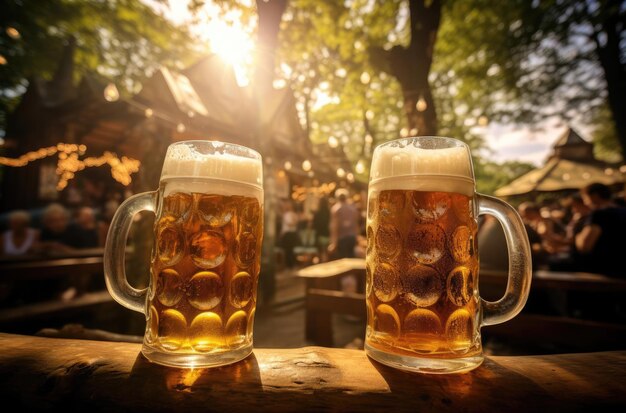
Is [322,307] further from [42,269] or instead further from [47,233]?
[47,233]

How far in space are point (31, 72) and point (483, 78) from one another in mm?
14834

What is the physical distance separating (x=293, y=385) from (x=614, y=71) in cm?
1443

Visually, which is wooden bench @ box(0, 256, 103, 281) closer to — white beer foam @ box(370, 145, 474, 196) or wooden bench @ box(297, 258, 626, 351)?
wooden bench @ box(297, 258, 626, 351)

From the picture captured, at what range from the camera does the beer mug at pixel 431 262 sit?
2.46 feet

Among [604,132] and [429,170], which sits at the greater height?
[604,132]

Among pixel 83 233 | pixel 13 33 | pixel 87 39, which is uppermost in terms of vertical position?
pixel 87 39

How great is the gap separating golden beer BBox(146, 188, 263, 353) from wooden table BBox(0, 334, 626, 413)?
2.9 inches

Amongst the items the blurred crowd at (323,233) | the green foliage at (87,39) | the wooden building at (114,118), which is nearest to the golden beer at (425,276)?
the wooden building at (114,118)

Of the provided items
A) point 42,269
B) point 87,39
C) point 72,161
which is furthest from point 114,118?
point 87,39

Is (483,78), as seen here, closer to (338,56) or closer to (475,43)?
(475,43)

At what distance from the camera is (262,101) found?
4973 mm

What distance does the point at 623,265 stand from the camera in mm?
3438

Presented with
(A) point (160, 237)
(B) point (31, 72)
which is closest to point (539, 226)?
(A) point (160, 237)

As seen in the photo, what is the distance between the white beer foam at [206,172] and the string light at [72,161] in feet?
26.0
